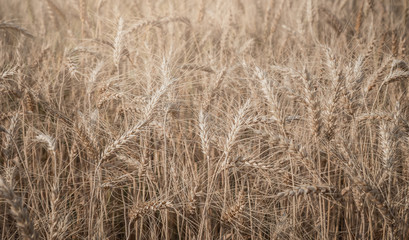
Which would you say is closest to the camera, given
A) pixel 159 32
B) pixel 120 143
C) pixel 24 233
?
pixel 24 233

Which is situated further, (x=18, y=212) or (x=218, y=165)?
(x=218, y=165)

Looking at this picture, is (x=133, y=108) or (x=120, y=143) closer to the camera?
(x=120, y=143)

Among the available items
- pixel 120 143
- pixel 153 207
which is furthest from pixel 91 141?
pixel 153 207

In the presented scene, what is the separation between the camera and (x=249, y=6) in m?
3.87

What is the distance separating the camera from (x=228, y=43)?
2.86m

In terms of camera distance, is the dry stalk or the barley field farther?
the barley field

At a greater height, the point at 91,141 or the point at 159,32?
the point at 159,32

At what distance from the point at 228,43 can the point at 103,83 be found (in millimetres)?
1506

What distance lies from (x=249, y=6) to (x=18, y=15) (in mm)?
3088

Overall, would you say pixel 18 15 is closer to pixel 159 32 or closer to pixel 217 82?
pixel 159 32

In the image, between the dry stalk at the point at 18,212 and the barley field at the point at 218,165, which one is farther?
the barley field at the point at 218,165

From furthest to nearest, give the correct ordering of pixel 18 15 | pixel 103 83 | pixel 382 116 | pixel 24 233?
pixel 18 15 < pixel 103 83 < pixel 382 116 < pixel 24 233

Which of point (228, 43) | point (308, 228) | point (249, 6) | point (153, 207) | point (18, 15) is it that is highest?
point (249, 6)

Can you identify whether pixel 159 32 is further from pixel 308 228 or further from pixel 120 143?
pixel 308 228
